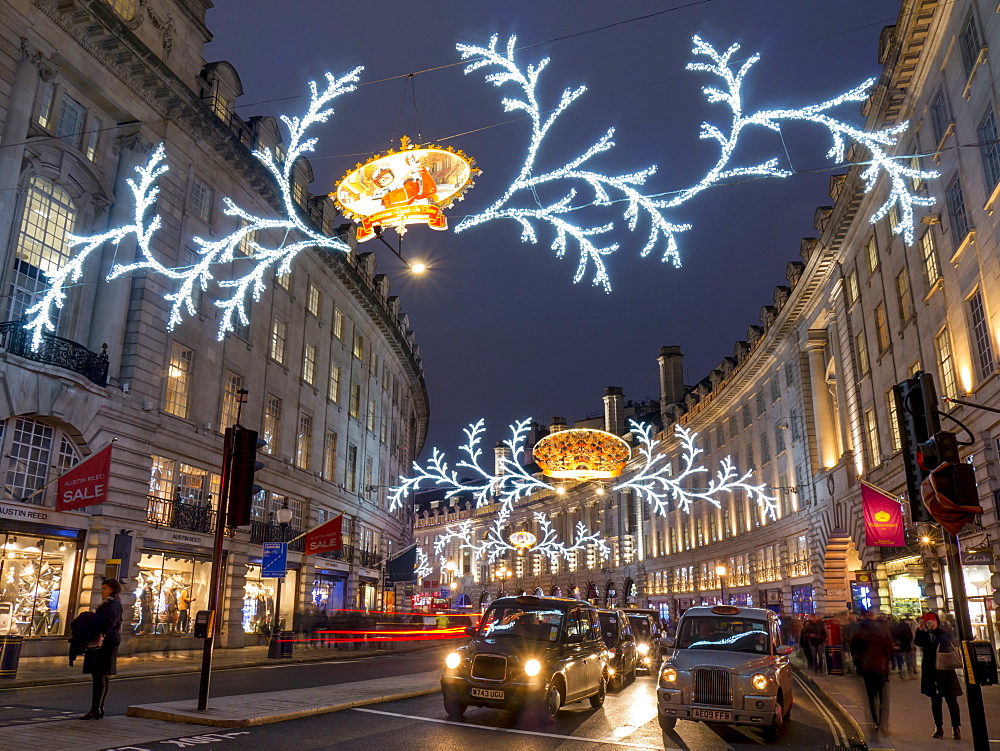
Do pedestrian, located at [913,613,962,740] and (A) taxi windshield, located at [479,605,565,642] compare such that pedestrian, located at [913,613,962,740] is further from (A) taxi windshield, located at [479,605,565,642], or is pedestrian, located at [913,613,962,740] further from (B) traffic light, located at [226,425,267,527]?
(B) traffic light, located at [226,425,267,527]

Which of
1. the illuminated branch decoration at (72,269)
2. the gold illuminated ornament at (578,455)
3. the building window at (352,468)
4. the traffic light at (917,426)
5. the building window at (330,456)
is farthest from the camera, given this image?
the building window at (352,468)

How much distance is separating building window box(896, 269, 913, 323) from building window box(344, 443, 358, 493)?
27.6 metres

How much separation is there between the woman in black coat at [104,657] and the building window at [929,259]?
22873 millimetres

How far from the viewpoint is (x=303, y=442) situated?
37.1 m

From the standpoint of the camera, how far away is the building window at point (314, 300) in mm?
37906

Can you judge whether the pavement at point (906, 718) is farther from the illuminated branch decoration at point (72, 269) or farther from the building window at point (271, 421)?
the building window at point (271, 421)

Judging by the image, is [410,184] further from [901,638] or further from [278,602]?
[278,602]

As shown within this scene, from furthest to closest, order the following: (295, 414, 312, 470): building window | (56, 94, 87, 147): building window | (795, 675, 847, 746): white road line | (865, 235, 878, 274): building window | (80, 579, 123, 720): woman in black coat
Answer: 1. (295, 414, 312, 470): building window
2. (865, 235, 878, 274): building window
3. (56, 94, 87, 147): building window
4. (795, 675, 847, 746): white road line
5. (80, 579, 123, 720): woman in black coat

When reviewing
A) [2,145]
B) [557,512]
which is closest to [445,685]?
[2,145]

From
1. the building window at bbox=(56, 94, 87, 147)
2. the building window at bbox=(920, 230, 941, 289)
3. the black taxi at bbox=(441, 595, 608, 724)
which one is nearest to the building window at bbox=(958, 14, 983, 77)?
the building window at bbox=(920, 230, 941, 289)

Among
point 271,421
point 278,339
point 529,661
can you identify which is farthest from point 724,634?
point 278,339

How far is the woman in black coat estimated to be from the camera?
33.9 ft

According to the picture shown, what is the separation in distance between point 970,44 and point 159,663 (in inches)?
1075

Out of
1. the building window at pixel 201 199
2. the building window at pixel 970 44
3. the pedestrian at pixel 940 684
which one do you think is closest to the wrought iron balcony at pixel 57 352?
the building window at pixel 201 199
